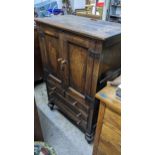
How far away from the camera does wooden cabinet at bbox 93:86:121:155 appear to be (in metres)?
0.81

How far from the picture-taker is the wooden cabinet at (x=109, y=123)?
807 millimetres

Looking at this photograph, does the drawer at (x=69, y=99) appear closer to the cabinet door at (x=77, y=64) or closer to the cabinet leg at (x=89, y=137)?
the cabinet door at (x=77, y=64)

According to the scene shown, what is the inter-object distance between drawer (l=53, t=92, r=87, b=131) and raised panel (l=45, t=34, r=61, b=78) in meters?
0.27

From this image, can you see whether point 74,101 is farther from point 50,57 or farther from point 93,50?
point 93,50

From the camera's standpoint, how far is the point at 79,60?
1098 mm

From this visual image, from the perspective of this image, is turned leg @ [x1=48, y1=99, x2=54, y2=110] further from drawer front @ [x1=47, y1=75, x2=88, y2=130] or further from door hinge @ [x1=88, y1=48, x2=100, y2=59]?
door hinge @ [x1=88, y1=48, x2=100, y2=59]

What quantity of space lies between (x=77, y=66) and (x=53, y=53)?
11.9 inches

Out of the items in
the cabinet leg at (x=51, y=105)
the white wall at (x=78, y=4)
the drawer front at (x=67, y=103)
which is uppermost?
the white wall at (x=78, y=4)

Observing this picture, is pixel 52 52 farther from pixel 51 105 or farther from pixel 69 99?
pixel 51 105

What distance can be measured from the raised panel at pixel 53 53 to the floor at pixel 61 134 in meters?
0.57

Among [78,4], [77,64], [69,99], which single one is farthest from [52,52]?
[78,4]

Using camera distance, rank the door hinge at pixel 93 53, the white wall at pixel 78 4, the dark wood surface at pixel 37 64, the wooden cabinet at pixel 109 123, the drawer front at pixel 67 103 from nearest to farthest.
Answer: the wooden cabinet at pixel 109 123 < the door hinge at pixel 93 53 < the drawer front at pixel 67 103 < the dark wood surface at pixel 37 64 < the white wall at pixel 78 4

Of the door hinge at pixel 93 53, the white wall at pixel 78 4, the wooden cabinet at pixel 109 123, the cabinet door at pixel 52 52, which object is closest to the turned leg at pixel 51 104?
the cabinet door at pixel 52 52
